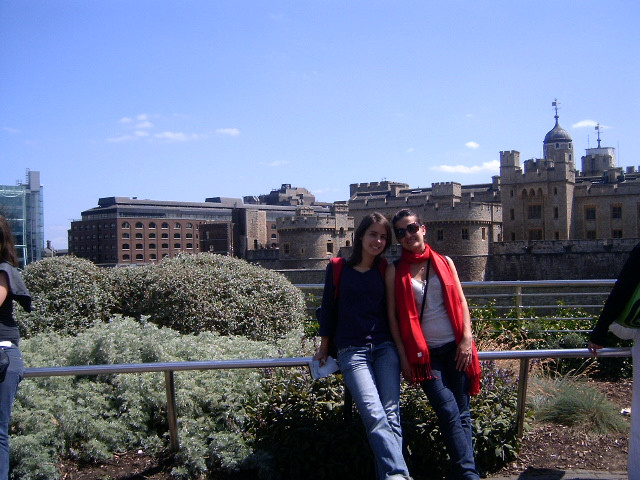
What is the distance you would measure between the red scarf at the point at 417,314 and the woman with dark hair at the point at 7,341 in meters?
2.24

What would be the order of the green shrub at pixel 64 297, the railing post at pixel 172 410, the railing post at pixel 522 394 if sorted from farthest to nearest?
the green shrub at pixel 64 297 → the railing post at pixel 522 394 → the railing post at pixel 172 410

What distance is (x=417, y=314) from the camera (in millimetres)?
4027

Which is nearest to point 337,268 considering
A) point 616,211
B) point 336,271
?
point 336,271

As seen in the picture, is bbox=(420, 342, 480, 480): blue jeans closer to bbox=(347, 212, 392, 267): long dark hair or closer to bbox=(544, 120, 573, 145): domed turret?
bbox=(347, 212, 392, 267): long dark hair

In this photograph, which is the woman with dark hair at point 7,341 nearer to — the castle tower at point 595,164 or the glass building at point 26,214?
the glass building at point 26,214

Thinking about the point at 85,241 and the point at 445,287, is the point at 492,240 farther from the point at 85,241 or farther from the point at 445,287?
the point at 85,241

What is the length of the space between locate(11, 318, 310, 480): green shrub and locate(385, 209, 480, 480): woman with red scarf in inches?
54.6

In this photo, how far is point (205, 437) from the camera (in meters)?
4.79

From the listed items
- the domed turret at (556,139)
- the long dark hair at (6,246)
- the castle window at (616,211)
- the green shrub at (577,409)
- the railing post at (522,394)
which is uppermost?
the domed turret at (556,139)

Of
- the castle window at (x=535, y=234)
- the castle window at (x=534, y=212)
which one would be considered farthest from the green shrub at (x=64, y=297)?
the castle window at (x=535, y=234)

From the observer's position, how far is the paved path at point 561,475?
437cm

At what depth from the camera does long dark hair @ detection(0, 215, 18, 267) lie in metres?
3.97

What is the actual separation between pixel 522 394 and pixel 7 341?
333cm

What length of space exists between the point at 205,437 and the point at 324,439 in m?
0.95
